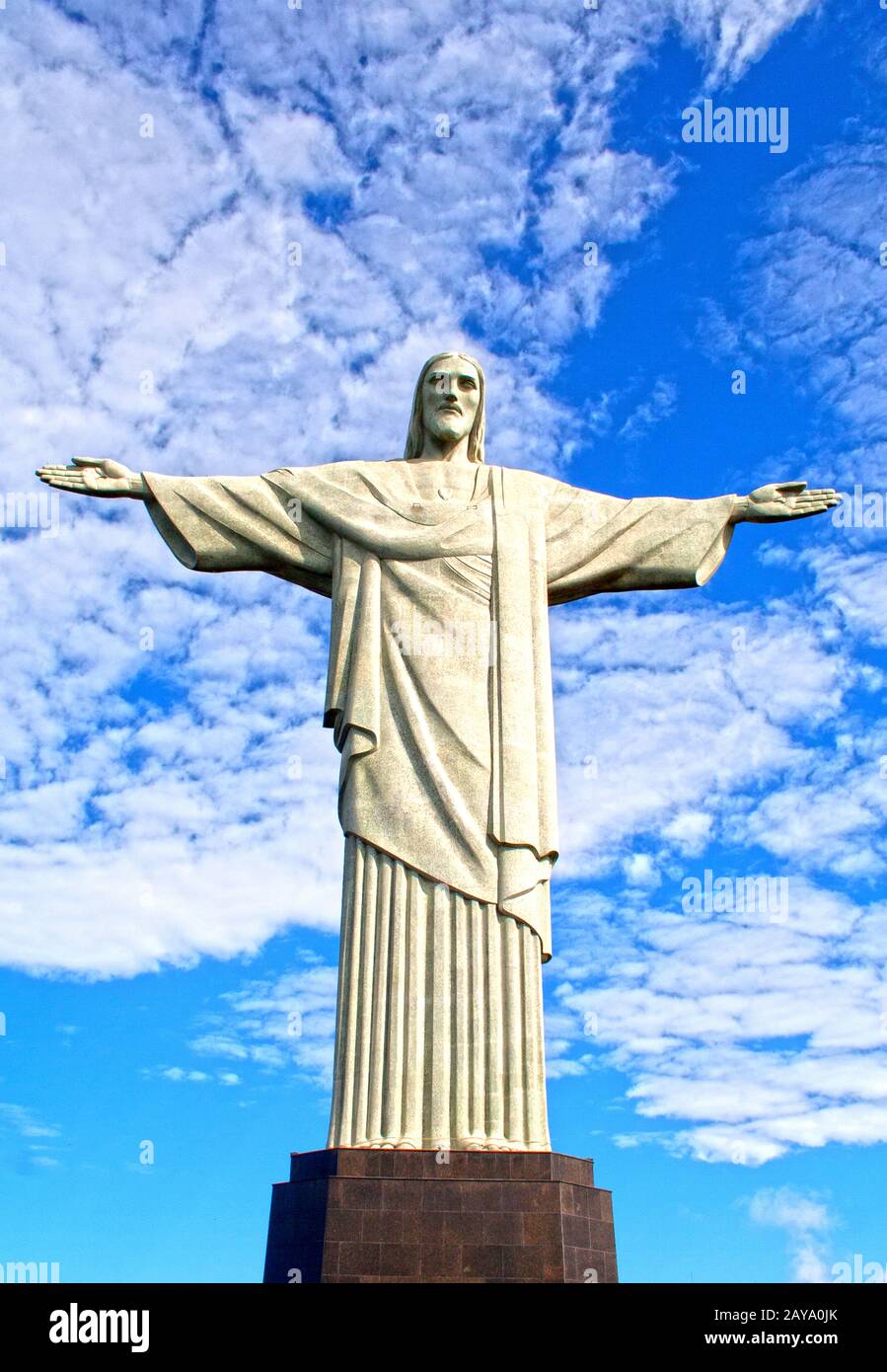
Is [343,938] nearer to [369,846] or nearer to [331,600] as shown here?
[369,846]

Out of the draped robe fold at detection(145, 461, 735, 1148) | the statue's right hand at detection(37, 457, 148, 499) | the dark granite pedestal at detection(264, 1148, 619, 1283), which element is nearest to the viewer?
the dark granite pedestal at detection(264, 1148, 619, 1283)

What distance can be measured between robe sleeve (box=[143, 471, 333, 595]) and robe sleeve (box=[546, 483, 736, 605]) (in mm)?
2292

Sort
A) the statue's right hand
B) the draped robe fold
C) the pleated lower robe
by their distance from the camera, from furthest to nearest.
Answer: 1. the statue's right hand
2. the draped robe fold
3. the pleated lower robe

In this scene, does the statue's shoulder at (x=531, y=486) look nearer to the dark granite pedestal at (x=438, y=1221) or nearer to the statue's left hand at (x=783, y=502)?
the statue's left hand at (x=783, y=502)

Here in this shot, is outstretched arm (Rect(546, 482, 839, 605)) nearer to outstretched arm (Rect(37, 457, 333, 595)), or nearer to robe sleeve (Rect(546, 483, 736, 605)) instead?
robe sleeve (Rect(546, 483, 736, 605))

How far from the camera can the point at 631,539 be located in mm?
13367

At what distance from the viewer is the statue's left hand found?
13305 mm

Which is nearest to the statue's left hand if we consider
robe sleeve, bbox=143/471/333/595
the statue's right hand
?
robe sleeve, bbox=143/471/333/595

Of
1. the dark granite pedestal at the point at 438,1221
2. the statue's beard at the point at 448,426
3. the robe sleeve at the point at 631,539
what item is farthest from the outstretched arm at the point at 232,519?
the dark granite pedestal at the point at 438,1221

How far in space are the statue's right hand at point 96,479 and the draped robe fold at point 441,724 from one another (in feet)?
0.65

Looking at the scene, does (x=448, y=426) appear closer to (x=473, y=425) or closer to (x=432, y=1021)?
(x=473, y=425)

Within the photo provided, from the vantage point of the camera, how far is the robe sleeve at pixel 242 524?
13.2 m
